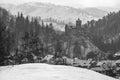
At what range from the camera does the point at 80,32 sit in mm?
196750

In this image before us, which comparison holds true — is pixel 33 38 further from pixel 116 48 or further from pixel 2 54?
pixel 116 48

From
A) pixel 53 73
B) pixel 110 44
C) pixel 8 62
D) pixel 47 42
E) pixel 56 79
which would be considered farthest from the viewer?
pixel 110 44

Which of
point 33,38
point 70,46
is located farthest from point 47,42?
point 33,38

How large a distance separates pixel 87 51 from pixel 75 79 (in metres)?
168

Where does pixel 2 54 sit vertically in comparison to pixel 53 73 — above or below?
below

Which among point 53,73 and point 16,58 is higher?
point 53,73

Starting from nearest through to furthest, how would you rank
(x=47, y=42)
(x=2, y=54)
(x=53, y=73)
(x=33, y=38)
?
(x=53, y=73) → (x=2, y=54) → (x=33, y=38) → (x=47, y=42)

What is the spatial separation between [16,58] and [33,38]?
10.7m

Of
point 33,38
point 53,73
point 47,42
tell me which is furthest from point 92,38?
point 53,73

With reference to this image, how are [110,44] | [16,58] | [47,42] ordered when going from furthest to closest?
[110,44] < [47,42] < [16,58]

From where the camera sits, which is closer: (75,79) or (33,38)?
(75,79)

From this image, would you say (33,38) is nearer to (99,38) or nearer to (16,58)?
(16,58)

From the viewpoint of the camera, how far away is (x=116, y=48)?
177 metres

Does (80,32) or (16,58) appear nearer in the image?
(16,58)
